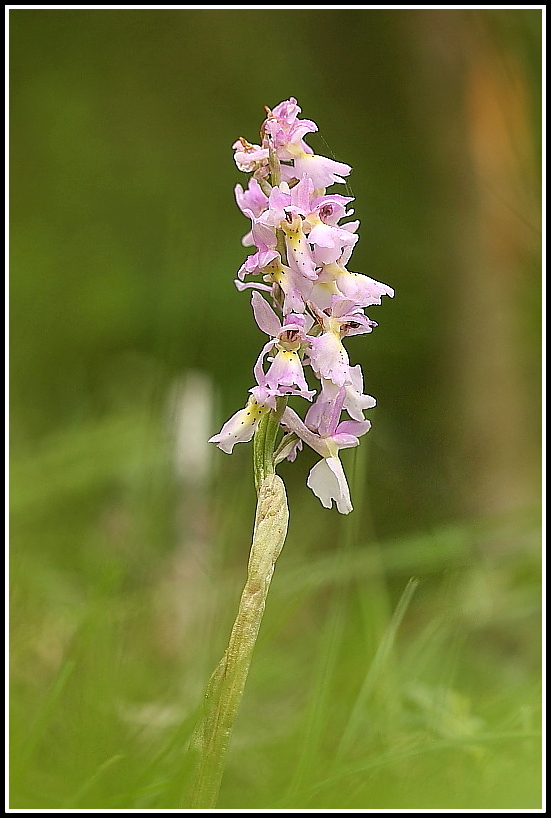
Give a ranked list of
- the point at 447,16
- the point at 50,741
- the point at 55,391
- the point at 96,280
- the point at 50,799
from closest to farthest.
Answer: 1. the point at 50,799
2. the point at 50,741
3. the point at 55,391
4. the point at 447,16
5. the point at 96,280

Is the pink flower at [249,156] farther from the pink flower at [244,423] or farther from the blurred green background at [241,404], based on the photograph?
the pink flower at [244,423]

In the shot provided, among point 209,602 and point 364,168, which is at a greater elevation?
point 364,168

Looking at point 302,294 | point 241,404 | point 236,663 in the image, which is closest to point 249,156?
point 302,294

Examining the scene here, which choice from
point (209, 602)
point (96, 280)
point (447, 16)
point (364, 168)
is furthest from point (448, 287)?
point (209, 602)

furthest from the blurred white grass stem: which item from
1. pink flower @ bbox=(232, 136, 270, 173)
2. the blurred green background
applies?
pink flower @ bbox=(232, 136, 270, 173)

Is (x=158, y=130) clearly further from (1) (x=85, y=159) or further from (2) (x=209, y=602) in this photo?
(2) (x=209, y=602)

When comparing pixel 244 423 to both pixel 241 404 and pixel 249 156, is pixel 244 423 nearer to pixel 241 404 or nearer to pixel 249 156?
pixel 249 156

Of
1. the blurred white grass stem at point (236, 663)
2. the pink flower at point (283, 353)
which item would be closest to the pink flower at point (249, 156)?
the pink flower at point (283, 353)
